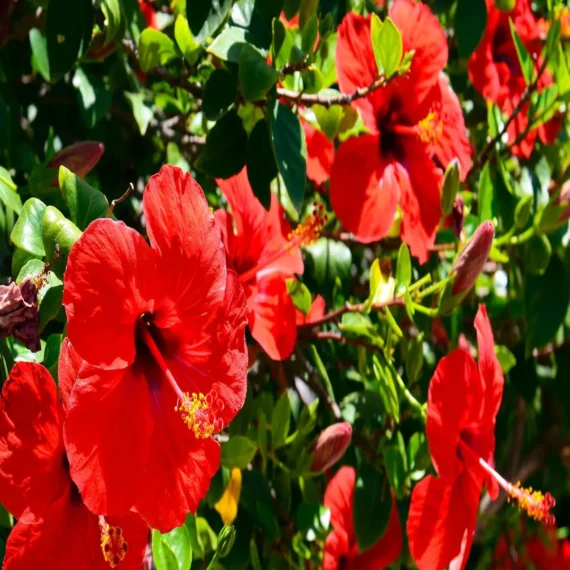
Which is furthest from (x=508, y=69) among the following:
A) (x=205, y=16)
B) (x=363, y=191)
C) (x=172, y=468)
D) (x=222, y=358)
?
(x=172, y=468)

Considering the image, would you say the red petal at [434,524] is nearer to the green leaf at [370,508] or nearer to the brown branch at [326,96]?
the green leaf at [370,508]

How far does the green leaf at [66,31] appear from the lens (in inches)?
42.4

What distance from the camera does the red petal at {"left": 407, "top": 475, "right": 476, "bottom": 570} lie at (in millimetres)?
1111

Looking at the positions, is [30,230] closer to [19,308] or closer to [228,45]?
[19,308]

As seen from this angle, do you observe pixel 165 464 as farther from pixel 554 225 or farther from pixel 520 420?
pixel 520 420

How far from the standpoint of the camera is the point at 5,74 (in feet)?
4.28

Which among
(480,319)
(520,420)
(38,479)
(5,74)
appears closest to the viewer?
(38,479)

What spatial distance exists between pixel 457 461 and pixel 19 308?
635 millimetres

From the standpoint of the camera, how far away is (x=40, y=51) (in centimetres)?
121

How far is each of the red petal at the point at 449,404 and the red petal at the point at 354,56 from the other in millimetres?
369

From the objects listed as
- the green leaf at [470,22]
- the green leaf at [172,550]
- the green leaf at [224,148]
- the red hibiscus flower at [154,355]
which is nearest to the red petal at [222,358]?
the red hibiscus flower at [154,355]

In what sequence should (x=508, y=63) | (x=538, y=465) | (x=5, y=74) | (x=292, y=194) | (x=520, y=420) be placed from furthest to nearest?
(x=538, y=465)
(x=520, y=420)
(x=508, y=63)
(x=5, y=74)
(x=292, y=194)

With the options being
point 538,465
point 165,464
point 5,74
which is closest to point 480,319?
point 165,464

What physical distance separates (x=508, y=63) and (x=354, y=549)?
2.85 ft
